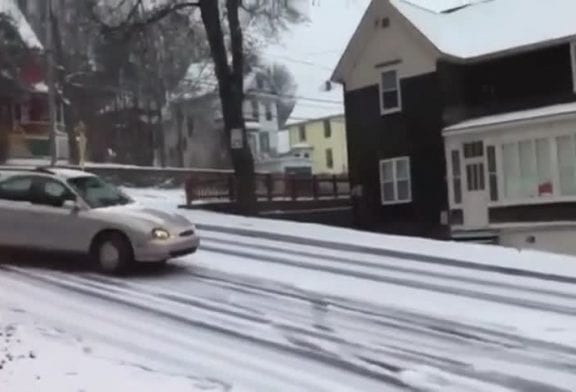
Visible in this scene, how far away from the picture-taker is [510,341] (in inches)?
448

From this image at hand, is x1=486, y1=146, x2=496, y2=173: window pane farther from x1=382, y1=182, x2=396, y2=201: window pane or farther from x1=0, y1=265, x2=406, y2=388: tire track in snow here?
x1=0, y1=265, x2=406, y2=388: tire track in snow

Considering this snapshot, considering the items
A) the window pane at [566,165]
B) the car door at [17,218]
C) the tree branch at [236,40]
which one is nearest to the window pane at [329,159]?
the tree branch at [236,40]

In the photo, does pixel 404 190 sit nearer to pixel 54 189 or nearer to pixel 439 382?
pixel 54 189

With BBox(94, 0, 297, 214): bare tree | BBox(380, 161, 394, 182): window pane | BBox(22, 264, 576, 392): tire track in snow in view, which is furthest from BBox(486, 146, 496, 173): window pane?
BBox(22, 264, 576, 392): tire track in snow

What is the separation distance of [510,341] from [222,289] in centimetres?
471

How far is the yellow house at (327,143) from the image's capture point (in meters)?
78.0

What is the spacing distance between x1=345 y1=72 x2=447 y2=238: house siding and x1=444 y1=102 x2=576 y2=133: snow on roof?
1.16 m

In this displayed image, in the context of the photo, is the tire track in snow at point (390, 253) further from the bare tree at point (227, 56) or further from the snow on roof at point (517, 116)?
the snow on roof at point (517, 116)

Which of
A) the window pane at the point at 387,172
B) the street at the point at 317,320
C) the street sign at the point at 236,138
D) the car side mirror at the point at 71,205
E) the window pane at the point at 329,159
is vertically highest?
the window pane at the point at 329,159

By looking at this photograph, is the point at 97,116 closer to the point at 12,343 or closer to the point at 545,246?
the point at 545,246

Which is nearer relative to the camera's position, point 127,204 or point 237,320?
point 237,320

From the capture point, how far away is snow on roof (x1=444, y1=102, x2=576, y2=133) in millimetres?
26297

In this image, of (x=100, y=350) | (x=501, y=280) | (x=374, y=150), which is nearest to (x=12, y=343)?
(x=100, y=350)

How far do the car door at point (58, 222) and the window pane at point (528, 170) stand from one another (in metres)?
15.4
